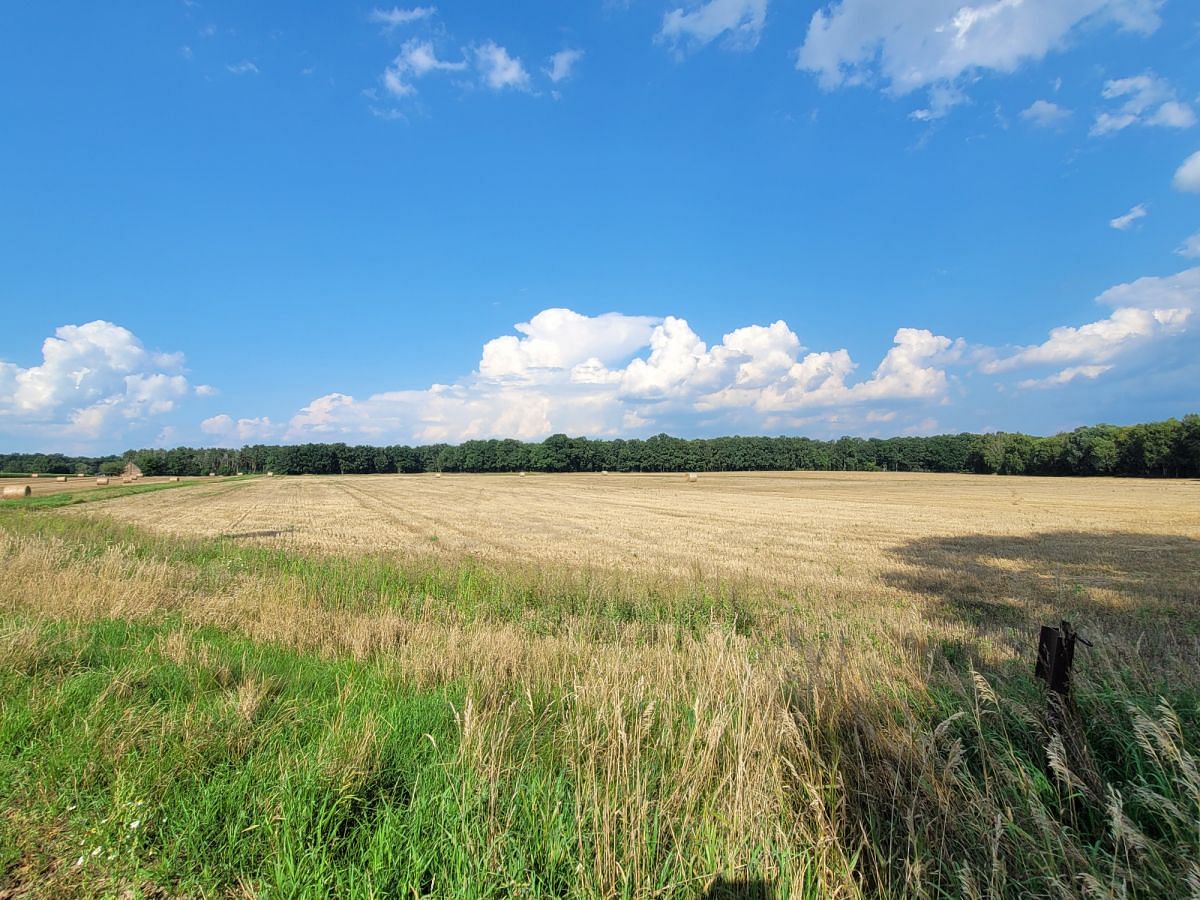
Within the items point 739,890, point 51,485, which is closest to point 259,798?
point 739,890

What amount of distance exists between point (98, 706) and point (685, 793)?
416 centimetres

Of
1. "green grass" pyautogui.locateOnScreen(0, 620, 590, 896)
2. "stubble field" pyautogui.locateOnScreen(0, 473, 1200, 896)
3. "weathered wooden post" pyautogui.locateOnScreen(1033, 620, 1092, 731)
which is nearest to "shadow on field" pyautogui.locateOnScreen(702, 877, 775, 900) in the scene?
"stubble field" pyautogui.locateOnScreen(0, 473, 1200, 896)

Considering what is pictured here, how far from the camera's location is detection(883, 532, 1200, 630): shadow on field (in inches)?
404

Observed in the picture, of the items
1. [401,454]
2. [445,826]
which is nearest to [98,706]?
[445,826]

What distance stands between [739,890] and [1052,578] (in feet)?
50.7

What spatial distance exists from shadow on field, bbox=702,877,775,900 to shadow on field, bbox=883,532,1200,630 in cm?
813

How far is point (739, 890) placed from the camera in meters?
2.62

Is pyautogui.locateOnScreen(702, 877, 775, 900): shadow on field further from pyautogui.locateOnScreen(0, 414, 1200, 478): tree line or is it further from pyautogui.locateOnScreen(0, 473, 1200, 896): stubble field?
pyautogui.locateOnScreen(0, 414, 1200, 478): tree line

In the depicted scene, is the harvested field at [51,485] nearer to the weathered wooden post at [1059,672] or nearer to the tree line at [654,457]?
the tree line at [654,457]

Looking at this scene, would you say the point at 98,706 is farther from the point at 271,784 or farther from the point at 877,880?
the point at 877,880

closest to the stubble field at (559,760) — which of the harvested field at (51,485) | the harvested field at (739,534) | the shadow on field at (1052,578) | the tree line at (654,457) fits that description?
the shadow on field at (1052,578)

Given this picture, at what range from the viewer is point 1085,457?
3937 inches

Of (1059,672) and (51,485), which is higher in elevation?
(51,485)

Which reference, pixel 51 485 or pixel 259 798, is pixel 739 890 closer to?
pixel 259 798
